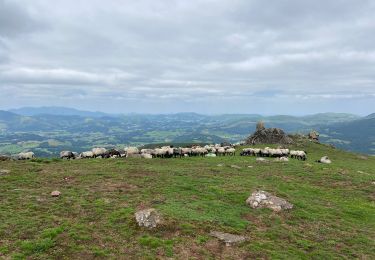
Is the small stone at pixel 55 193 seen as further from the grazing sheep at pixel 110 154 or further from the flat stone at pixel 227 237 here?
the grazing sheep at pixel 110 154

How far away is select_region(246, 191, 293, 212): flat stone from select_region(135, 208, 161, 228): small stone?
10291mm

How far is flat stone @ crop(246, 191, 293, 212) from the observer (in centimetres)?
2991

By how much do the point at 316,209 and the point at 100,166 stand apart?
2907 cm

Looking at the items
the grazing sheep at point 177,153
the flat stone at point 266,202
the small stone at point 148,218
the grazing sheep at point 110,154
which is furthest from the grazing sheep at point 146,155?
the small stone at point 148,218

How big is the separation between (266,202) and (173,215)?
402 inches

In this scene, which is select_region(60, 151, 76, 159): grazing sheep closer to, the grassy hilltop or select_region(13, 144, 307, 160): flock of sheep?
select_region(13, 144, 307, 160): flock of sheep

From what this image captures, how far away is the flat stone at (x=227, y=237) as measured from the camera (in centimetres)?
2255

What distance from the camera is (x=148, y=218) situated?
2402cm

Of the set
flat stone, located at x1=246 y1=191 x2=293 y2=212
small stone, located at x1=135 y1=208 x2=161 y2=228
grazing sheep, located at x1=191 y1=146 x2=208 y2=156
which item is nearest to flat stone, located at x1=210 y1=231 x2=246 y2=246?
small stone, located at x1=135 y1=208 x2=161 y2=228

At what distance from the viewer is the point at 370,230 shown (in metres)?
27.6

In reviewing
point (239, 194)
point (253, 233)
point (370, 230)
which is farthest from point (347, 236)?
point (239, 194)

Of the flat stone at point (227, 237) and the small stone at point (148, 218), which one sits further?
the small stone at point (148, 218)

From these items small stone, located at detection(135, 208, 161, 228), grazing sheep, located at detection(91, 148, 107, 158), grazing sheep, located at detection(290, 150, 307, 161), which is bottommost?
grazing sheep, located at detection(290, 150, 307, 161)

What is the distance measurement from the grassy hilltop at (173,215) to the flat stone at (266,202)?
3.00 feet
